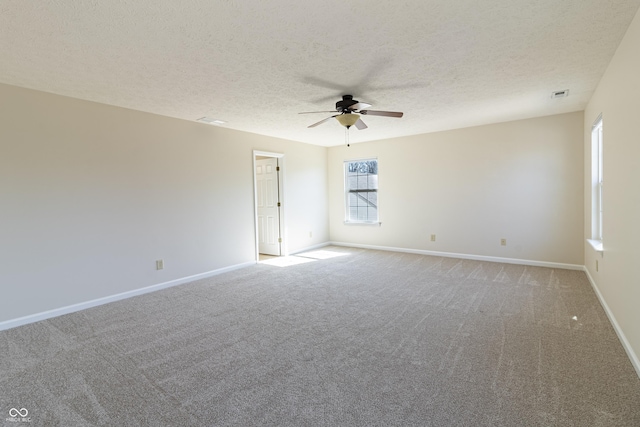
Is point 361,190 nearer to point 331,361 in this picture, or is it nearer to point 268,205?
point 268,205

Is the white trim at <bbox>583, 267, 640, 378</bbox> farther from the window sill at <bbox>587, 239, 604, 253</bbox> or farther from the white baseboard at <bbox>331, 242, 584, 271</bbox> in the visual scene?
the white baseboard at <bbox>331, 242, 584, 271</bbox>

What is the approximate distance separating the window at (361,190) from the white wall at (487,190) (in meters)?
0.21

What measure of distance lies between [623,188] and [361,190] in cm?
489

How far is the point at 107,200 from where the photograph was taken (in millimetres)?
3791

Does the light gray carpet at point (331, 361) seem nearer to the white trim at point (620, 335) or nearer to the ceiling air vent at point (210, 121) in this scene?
the white trim at point (620, 335)

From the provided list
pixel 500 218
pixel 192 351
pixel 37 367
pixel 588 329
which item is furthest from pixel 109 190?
pixel 500 218

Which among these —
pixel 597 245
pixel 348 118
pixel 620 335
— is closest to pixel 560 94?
pixel 597 245

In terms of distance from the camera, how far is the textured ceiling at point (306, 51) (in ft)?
6.48

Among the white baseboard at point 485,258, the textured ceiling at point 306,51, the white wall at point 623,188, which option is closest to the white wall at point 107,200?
the textured ceiling at point 306,51

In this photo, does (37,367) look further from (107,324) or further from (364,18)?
(364,18)

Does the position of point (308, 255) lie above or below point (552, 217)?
below

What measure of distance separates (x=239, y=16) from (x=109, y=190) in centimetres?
292

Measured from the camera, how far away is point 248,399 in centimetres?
191

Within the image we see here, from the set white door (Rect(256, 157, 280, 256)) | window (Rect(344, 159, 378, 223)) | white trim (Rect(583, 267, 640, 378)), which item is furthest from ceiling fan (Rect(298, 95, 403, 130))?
window (Rect(344, 159, 378, 223))
